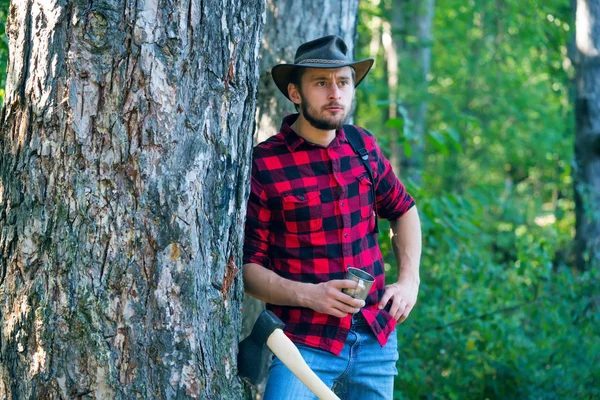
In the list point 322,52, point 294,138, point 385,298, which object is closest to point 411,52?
point 322,52

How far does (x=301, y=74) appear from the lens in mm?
3176

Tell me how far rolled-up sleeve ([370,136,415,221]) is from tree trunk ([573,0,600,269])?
5120 mm

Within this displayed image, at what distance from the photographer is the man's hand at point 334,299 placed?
2805 mm

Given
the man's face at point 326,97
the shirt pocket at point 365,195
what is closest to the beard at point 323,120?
the man's face at point 326,97

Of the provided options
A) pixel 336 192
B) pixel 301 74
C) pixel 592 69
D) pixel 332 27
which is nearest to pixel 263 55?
pixel 332 27

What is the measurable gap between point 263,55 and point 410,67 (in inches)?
364

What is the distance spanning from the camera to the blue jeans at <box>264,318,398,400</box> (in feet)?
9.46

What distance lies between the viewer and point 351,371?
121 inches

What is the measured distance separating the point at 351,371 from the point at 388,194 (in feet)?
2.78

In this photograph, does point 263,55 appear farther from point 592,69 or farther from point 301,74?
point 592,69

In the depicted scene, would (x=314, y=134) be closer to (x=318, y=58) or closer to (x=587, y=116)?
(x=318, y=58)

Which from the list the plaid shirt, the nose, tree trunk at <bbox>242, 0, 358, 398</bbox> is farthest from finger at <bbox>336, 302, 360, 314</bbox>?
tree trunk at <bbox>242, 0, 358, 398</bbox>

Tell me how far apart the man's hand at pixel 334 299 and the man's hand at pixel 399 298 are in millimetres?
269

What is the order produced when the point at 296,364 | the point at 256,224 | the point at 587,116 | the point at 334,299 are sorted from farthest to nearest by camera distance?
the point at 587,116 < the point at 256,224 < the point at 334,299 < the point at 296,364
